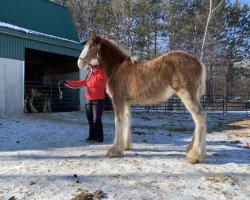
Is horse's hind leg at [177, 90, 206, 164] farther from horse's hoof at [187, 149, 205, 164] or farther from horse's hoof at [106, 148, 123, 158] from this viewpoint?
horse's hoof at [106, 148, 123, 158]

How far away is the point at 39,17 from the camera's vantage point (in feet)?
58.3

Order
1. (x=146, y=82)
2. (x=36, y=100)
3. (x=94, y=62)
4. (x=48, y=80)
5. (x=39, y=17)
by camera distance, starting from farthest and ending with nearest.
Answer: (x=48, y=80) < (x=39, y=17) < (x=36, y=100) < (x=94, y=62) < (x=146, y=82)

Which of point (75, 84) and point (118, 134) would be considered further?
point (75, 84)

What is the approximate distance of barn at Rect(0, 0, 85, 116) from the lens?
14137 mm

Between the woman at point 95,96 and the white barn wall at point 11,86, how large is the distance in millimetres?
7595

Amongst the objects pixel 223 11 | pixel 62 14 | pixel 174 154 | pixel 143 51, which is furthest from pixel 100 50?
pixel 223 11

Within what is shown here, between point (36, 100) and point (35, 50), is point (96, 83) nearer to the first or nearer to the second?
point (36, 100)

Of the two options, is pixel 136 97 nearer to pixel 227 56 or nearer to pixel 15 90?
pixel 15 90

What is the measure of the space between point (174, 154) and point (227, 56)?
34.4 meters

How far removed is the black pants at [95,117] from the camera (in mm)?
7320

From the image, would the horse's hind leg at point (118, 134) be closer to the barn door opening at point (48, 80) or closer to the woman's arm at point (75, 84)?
the woman's arm at point (75, 84)

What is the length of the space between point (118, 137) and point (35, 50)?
42.0 feet

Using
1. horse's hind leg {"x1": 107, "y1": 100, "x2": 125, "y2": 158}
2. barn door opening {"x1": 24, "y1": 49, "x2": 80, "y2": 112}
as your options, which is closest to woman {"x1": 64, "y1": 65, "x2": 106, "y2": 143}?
horse's hind leg {"x1": 107, "y1": 100, "x2": 125, "y2": 158}

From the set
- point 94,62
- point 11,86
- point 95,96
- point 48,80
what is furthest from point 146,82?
point 48,80
